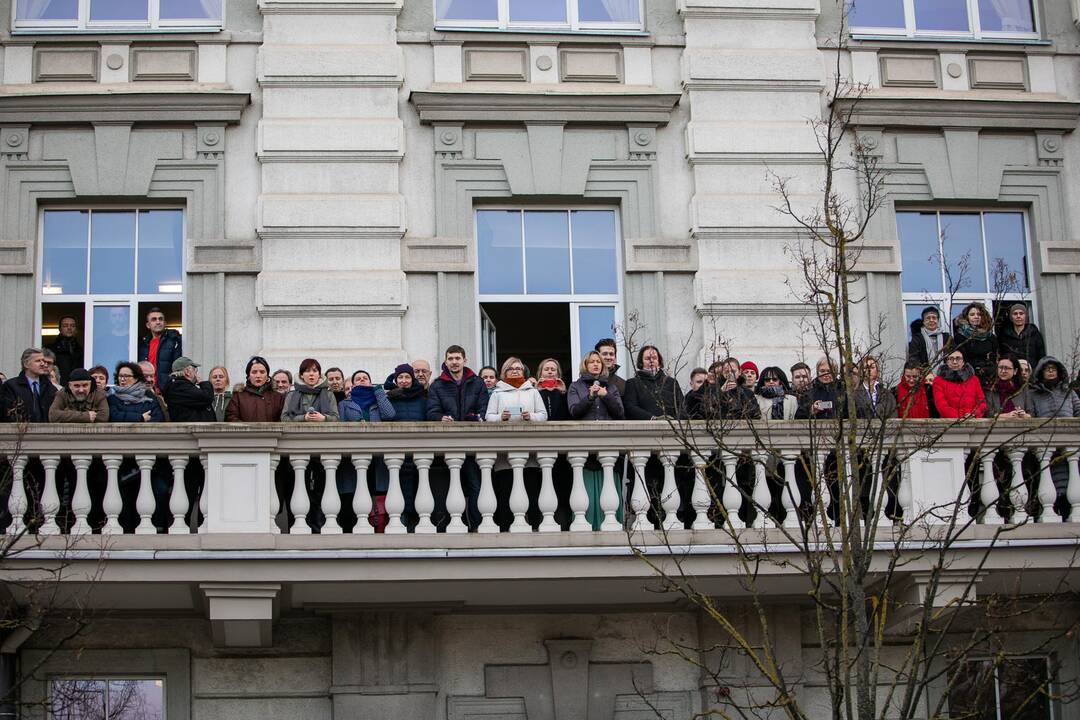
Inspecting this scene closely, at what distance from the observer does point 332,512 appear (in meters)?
14.7

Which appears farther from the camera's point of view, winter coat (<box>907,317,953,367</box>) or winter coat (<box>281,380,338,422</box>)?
winter coat (<box>907,317,953,367</box>)

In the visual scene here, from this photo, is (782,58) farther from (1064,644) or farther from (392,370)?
(1064,644)

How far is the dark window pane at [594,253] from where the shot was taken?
60.4 ft

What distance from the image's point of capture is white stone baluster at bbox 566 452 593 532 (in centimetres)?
1494

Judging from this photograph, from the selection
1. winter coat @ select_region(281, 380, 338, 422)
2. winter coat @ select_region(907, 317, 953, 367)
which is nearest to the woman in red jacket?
winter coat @ select_region(907, 317, 953, 367)

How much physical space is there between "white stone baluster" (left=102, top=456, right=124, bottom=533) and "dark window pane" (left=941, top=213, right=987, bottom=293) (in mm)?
8477

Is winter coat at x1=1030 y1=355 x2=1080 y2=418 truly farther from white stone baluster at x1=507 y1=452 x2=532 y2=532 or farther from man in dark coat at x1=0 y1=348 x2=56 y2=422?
man in dark coat at x1=0 y1=348 x2=56 y2=422

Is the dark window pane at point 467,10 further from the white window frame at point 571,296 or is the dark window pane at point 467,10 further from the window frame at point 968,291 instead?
the window frame at point 968,291

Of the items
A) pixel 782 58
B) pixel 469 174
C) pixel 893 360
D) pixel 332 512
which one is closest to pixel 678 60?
pixel 782 58

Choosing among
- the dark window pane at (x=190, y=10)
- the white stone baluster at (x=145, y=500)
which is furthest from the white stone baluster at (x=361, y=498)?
the dark window pane at (x=190, y=10)

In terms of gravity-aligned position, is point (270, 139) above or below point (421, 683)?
above

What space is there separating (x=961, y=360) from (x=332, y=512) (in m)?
5.37

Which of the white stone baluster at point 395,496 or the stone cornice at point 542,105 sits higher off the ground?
the stone cornice at point 542,105

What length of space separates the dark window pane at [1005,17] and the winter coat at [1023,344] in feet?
12.7
